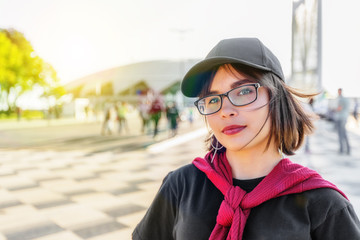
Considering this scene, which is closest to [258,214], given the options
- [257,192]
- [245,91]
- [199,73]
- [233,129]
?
[257,192]

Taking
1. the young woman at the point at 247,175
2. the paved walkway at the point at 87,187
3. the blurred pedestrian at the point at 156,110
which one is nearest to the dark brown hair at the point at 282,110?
the young woman at the point at 247,175

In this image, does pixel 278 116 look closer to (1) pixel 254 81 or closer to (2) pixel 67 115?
(1) pixel 254 81

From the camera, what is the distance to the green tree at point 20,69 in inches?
1141

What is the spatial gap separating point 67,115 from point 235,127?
3910 cm

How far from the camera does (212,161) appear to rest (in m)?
1.35

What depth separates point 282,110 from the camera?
1.29 metres

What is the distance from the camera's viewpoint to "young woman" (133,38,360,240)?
1.09m

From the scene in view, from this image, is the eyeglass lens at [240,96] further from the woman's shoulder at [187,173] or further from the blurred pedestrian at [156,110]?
the blurred pedestrian at [156,110]

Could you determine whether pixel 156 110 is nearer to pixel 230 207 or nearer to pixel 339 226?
pixel 230 207

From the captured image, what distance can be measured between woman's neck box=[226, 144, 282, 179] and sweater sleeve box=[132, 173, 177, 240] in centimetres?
25

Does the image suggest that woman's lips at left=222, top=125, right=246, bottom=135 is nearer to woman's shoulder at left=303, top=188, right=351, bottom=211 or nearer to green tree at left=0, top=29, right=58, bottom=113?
woman's shoulder at left=303, top=188, right=351, bottom=211

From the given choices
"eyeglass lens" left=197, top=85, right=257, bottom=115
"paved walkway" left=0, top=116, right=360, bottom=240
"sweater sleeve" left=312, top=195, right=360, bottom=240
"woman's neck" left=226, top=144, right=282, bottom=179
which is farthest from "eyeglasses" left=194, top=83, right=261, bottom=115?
"paved walkway" left=0, top=116, right=360, bottom=240

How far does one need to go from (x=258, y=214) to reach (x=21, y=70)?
32.9 metres

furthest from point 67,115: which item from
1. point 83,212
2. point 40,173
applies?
point 83,212
